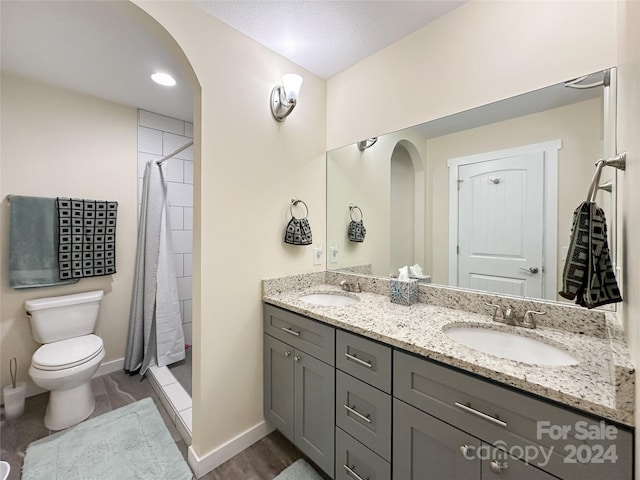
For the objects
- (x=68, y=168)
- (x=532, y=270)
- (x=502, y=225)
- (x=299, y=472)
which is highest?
(x=68, y=168)

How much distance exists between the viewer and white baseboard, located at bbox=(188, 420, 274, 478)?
1413 mm

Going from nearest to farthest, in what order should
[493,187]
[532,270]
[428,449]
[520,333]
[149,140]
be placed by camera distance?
[428,449] < [520,333] < [532,270] < [493,187] < [149,140]

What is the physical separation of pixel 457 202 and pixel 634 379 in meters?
1.04

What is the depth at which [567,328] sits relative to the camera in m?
1.09

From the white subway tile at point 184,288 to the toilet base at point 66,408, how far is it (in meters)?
1.04

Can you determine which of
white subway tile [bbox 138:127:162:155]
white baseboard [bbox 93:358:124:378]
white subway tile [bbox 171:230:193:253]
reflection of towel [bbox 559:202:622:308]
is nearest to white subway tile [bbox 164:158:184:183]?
white subway tile [bbox 138:127:162:155]

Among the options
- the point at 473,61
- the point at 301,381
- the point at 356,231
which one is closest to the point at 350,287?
the point at 356,231

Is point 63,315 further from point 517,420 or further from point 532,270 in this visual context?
point 532,270

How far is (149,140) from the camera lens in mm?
2557

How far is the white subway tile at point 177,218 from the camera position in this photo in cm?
269

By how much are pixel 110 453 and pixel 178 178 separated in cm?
223

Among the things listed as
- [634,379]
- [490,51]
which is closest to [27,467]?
[634,379]

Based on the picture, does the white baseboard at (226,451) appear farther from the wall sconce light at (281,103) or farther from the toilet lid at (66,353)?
the wall sconce light at (281,103)

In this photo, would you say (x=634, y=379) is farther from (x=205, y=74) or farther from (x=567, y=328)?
(x=205, y=74)
